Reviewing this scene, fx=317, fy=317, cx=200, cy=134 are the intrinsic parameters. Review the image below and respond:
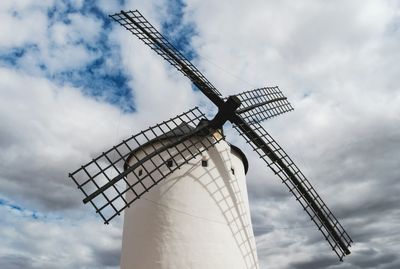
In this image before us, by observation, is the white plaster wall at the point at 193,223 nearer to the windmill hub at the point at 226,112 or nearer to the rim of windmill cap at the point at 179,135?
the windmill hub at the point at 226,112

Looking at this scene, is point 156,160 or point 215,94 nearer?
point 156,160

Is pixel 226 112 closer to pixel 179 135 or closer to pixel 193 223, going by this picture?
pixel 179 135

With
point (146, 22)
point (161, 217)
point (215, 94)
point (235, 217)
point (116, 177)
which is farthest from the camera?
point (146, 22)

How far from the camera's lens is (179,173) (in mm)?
9016

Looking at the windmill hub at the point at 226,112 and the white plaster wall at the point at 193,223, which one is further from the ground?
the windmill hub at the point at 226,112

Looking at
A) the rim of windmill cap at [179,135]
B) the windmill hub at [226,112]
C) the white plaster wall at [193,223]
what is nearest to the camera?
the white plaster wall at [193,223]

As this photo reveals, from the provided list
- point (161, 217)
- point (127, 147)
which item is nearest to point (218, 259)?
point (161, 217)

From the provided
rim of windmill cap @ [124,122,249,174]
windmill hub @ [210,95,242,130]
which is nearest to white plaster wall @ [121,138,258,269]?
windmill hub @ [210,95,242,130]

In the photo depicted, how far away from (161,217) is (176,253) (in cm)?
101

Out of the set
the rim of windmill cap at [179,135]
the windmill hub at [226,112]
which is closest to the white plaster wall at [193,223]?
the windmill hub at [226,112]

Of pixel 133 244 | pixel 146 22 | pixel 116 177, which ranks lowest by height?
pixel 133 244

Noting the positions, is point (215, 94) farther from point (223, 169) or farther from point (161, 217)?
point (161, 217)

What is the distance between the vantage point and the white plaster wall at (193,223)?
8.12 metres

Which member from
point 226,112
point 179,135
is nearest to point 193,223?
point 179,135
